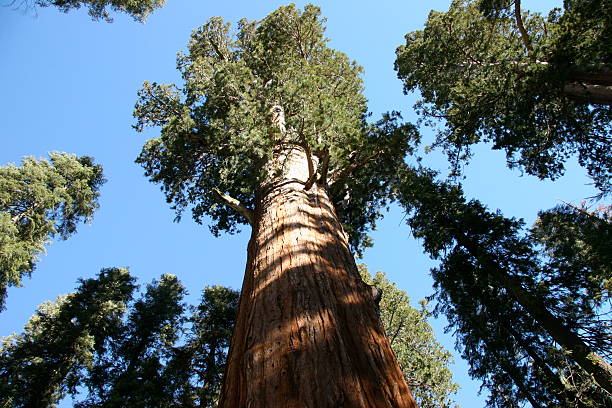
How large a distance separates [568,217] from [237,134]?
322 inches

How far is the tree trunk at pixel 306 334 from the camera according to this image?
181 centimetres

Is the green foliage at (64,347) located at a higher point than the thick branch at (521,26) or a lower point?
lower

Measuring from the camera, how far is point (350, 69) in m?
10.6

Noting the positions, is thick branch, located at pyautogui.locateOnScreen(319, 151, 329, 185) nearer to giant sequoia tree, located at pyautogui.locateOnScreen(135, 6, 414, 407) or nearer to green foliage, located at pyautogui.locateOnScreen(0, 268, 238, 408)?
giant sequoia tree, located at pyautogui.locateOnScreen(135, 6, 414, 407)

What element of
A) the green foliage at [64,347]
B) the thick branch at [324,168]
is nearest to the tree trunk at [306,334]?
the thick branch at [324,168]

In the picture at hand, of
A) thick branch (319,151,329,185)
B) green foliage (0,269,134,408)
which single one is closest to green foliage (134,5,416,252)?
thick branch (319,151,329,185)

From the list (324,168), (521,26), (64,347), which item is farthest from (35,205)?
(521,26)

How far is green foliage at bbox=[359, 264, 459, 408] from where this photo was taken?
10250mm

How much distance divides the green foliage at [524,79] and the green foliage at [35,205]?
13.4 m

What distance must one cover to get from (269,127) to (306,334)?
4.67 m

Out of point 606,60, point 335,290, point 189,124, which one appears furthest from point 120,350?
point 606,60

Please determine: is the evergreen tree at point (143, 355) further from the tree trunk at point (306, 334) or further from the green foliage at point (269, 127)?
the tree trunk at point (306, 334)

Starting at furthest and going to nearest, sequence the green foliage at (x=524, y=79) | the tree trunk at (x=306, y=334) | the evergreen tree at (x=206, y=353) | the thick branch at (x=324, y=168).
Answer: the evergreen tree at (x=206, y=353), the green foliage at (x=524, y=79), the thick branch at (x=324, y=168), the tree trunk at (x=306, y=334)

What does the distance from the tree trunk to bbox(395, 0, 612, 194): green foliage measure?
734 cm
